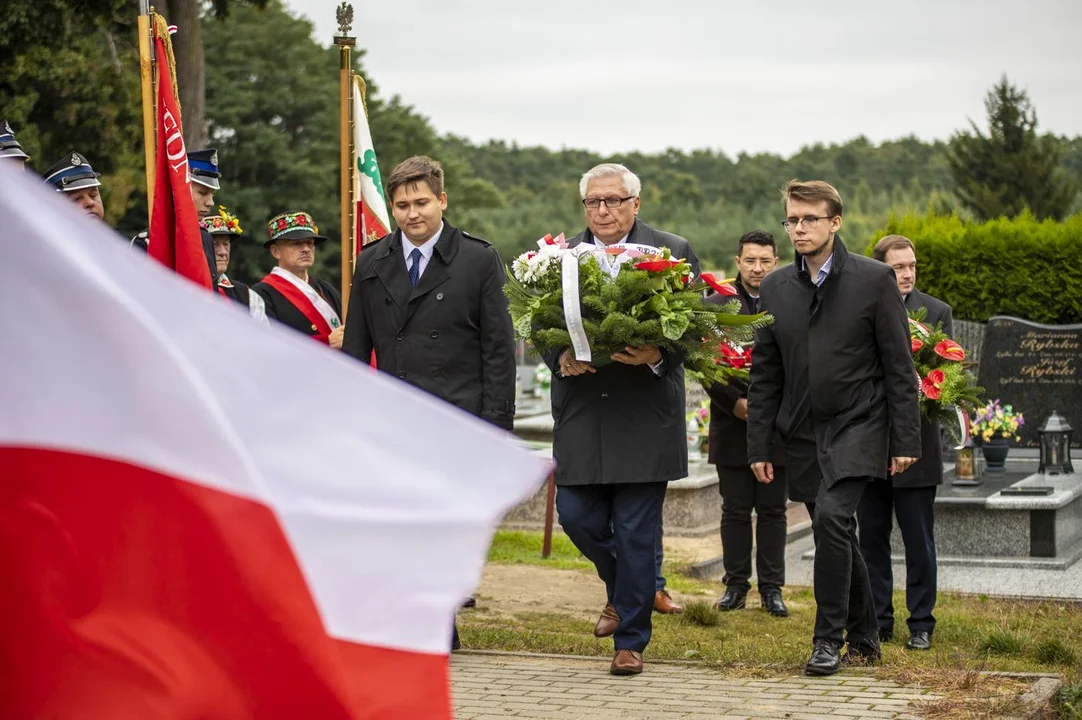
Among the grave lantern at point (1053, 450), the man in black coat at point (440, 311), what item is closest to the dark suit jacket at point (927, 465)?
the man in black coat at point (440, 311)

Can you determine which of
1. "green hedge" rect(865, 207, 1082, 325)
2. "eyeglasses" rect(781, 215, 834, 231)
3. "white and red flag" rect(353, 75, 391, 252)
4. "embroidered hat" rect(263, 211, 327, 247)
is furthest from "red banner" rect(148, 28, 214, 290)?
"green hedge" rect(865, 207, 1082, 325)

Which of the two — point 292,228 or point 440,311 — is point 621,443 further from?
point 292,228

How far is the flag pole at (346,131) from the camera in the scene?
30.6ft

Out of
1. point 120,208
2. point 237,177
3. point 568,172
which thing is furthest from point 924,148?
point 120,208

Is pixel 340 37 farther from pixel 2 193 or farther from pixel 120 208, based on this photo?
pixel 120 208

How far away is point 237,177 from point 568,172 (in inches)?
2079

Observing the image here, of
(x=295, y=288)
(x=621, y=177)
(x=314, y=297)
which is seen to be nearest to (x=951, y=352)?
(x=621, y=177)

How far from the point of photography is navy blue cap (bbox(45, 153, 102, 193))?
731cm

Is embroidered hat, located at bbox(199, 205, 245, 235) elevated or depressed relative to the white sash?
elevated

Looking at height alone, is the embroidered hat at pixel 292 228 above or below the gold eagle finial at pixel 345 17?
below

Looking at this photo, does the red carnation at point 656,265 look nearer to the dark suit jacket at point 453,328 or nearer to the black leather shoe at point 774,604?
the dark suit jacket at point 453,328

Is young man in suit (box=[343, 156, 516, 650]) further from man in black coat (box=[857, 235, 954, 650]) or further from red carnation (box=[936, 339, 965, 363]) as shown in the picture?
red carnation (box=[936, 339, 965, 363])

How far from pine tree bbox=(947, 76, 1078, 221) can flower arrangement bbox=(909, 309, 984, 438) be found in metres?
42.4

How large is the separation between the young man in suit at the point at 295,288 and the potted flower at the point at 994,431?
6787mm
